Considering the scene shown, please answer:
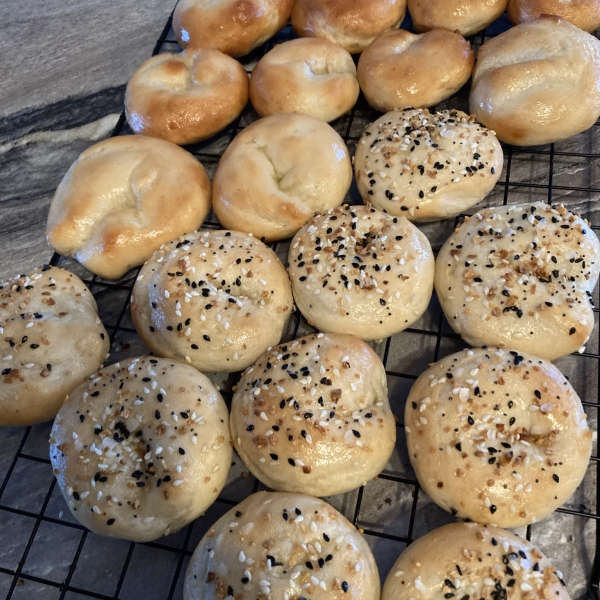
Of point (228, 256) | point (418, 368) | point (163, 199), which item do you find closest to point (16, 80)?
point (163, 199)

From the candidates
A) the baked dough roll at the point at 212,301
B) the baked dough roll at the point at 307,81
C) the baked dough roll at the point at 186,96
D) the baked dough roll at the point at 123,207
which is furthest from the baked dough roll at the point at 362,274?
the baked dough roll at the point at 186,96

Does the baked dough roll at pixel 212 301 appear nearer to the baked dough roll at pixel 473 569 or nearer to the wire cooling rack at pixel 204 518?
the wire cooling rack at pixel 204 518

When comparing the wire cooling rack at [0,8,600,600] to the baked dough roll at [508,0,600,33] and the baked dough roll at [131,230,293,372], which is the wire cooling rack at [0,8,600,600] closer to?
the baked dough roll at [131,230,293,372]

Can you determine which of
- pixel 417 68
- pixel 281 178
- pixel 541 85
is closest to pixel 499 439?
pixel 281 178

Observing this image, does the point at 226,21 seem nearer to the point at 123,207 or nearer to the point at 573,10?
the point at 123,207

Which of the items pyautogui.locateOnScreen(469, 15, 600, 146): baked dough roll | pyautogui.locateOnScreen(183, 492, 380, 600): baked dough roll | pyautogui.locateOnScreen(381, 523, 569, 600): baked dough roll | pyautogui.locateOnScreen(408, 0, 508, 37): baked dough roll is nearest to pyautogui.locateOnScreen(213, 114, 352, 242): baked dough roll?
pyautogui.locateOnScreen(469, 15, 600, 146): baked dough roll

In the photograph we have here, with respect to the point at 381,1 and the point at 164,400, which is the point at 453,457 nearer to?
the point at 164,400
